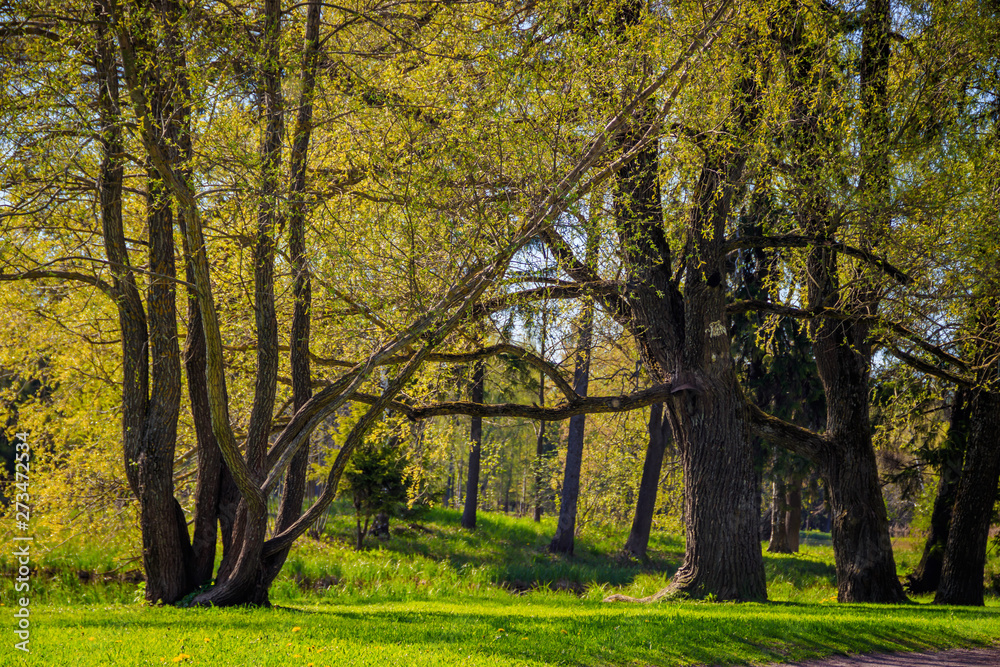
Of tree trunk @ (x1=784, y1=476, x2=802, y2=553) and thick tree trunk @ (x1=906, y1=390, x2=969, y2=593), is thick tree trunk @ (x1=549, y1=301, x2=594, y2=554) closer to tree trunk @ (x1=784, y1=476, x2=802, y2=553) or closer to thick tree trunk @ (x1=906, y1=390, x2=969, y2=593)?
thick tree trunk @ (x1=906, y1=390, x2=969, y2=593)

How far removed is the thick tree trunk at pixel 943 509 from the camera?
12.7 m

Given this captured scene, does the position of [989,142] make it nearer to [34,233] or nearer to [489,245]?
[489,245]

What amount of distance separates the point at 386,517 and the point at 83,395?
8579mm

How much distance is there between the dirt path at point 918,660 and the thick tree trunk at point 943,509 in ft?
19.0

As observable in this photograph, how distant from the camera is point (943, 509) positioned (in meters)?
12.8

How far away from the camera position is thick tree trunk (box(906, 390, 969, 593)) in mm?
12664

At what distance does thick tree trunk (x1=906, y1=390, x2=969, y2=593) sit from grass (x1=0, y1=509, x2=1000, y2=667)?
67.6 inches

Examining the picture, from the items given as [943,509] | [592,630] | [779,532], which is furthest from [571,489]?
[592,630]

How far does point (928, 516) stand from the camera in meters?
14.4

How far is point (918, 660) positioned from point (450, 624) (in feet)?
15.0

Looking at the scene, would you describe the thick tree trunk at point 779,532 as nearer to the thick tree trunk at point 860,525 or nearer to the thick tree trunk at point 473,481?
the thick tree trunk at point 473,481

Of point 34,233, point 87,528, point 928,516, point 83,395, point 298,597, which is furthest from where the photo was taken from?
point 928,516

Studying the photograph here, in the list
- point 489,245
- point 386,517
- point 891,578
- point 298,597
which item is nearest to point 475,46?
point 489,245

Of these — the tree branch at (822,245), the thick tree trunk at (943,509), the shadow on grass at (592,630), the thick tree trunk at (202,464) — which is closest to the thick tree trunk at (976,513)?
the thick tree trunk at (943,509)
